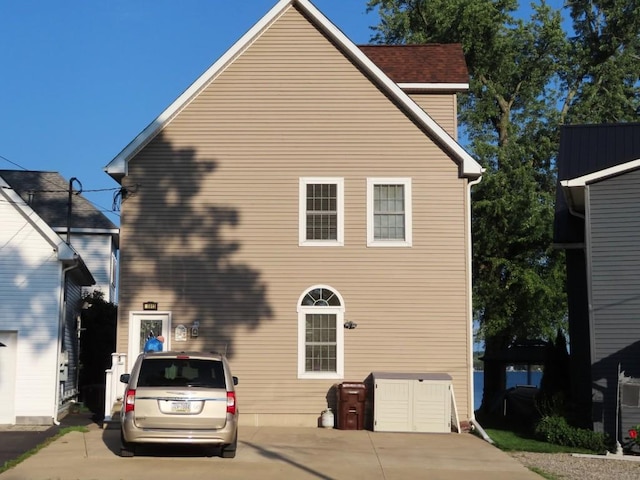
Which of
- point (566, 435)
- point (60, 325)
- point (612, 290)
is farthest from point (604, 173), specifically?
point (60, 325)

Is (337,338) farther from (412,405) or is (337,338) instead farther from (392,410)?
(412,405)

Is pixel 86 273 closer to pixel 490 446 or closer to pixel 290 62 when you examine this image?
pixel 290 62

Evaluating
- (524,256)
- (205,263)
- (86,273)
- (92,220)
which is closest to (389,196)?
(205,263)

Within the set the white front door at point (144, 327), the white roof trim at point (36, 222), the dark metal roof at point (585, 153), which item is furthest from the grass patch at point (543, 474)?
the white roof trim at point (36, 222)

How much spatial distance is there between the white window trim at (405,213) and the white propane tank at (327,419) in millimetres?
4033

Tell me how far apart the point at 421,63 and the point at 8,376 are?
526 inches

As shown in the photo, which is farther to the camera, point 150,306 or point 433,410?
point 150,306

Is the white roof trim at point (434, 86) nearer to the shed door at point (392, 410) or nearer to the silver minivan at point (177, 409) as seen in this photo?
the shed door at point (392, 410)

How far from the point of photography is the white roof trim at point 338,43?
20.7m

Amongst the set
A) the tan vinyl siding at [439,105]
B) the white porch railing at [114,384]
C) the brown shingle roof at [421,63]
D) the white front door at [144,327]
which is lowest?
the white porch railing at [114,384]

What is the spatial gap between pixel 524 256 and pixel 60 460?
20.5 metres

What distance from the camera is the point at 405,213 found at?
20.8 m

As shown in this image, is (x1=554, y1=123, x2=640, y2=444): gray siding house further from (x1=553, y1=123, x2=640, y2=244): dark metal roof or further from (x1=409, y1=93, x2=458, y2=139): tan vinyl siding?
(x1=409, y1=93, x2=458, y2=139): tan vinyl siding

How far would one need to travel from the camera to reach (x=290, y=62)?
21.3 metres
